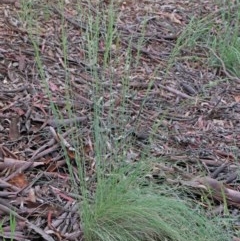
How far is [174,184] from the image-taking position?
2287 millimetres

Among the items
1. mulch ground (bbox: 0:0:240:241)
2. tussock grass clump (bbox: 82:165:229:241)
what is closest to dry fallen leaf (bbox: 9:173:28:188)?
mulch ground (bbox: 0:0:240:241)

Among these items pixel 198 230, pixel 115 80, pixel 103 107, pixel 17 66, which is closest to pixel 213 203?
pixel 198 230

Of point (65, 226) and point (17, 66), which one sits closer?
point (65, 226)

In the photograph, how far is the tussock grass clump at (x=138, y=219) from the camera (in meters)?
1.99

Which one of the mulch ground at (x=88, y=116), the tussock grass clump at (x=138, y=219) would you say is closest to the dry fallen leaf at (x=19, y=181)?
the mulch ground at (x=88, y=116)

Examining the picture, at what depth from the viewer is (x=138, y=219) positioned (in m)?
2.00

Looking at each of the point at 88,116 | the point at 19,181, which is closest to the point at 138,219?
the point at 19,181

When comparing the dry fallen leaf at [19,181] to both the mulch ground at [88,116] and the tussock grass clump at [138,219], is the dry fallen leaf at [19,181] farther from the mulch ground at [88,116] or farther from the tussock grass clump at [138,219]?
the tussock grass clump at [138,219]

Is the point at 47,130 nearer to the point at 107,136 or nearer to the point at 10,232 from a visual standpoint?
the point at 107,136

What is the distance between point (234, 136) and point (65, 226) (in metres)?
1.09

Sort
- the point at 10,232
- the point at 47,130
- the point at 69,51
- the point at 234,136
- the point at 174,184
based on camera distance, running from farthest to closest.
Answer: the point at 69,51 < the point at 234,136 < the point at 47,130 < the point at 174,184 < the point at 10,232

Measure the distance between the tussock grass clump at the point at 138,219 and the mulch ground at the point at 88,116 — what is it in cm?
10

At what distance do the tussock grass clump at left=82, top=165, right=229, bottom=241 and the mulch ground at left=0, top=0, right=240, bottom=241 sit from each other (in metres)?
0.10

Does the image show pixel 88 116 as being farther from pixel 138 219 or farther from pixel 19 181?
pixel 138 219
